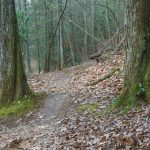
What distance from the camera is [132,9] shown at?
27.6 feet

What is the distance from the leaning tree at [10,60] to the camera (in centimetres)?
1222

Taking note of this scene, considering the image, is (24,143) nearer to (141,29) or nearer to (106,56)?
(141,29)

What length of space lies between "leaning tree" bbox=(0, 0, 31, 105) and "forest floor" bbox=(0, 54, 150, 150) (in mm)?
1057

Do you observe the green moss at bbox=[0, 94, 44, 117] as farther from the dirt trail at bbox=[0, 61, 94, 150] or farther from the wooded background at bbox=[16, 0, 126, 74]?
the wooded background at bbox=[16, 0, 126, 74]

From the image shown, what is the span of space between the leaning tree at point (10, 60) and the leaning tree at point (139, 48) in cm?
478

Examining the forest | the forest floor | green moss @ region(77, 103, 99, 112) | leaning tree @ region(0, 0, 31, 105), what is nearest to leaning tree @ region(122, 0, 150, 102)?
the forest

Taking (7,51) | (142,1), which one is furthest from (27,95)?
(142,1)

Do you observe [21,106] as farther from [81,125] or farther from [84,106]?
[81,125]

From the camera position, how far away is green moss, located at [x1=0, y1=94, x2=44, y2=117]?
1137cm

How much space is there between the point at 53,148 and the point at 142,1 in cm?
363

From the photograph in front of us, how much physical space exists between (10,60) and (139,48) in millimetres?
5204

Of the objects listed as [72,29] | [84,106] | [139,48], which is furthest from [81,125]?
[72,29]

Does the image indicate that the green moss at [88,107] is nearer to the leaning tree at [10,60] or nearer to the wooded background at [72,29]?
the leaning tree at [10,60]

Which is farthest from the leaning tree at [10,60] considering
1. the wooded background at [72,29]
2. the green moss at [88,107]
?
the wooded background at [72,29]
